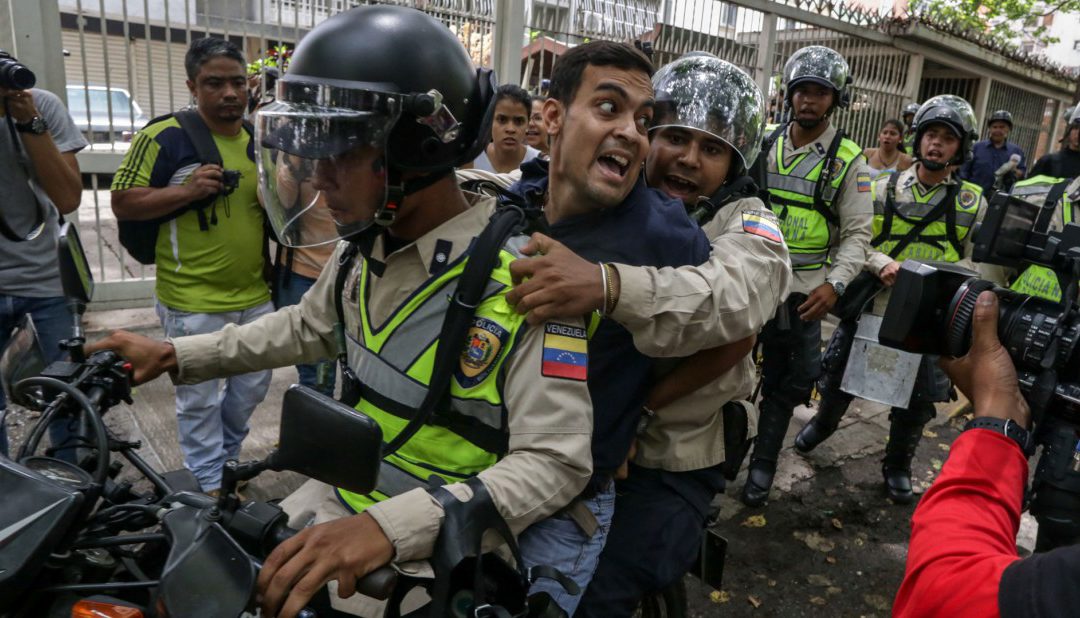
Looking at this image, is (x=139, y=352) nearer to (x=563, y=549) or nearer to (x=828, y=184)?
(x=563, y=549)

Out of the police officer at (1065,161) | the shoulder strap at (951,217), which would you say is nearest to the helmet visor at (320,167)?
the shoulder strap at (951,217)

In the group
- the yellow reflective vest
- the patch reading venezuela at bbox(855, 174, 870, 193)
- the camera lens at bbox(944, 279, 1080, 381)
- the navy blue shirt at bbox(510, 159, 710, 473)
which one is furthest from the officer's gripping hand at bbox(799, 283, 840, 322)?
the camera lens at bbox(944, 279, 1080, 381)

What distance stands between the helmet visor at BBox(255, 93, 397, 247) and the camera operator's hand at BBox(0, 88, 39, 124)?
201cm

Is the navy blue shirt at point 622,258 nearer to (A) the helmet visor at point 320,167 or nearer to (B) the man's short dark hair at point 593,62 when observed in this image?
(B) the man's short dark hair at point 593,62

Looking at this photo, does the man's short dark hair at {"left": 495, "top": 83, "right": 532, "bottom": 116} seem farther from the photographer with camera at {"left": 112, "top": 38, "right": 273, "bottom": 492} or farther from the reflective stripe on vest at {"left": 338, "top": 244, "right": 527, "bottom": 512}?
the reflective stripe on vest at {"left": 338, "top": 244, "right": 527, "bottom": 512}

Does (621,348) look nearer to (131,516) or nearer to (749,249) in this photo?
(749,249)

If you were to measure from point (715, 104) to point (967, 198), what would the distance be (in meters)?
2.93

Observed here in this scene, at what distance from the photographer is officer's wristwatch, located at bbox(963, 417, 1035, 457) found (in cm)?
140

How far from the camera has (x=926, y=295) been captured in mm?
1683

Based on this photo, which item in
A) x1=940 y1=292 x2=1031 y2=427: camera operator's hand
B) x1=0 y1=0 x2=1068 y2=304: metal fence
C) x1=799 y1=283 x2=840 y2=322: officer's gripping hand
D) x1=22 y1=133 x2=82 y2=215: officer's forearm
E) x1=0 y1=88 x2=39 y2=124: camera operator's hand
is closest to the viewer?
x1=940 y1=292 x2=1031 y2=427: camera operator's hand

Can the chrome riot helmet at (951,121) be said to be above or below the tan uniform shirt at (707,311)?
above

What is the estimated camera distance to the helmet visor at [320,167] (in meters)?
1.51

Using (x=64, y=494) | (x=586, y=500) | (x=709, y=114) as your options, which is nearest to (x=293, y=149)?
(x=64, y=494)

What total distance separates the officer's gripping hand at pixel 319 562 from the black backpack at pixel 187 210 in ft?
8.86
